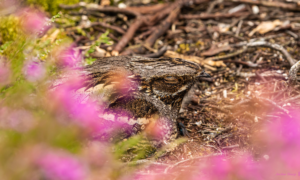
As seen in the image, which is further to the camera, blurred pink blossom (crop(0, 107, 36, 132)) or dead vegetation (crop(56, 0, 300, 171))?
dead vegetation (crop(56, 0, 300, 171))

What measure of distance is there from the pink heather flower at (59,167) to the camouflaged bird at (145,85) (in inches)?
46.4

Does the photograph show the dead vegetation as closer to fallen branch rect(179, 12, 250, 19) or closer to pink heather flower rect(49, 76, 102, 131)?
fallen branch rect(179, 12, 250, 19)

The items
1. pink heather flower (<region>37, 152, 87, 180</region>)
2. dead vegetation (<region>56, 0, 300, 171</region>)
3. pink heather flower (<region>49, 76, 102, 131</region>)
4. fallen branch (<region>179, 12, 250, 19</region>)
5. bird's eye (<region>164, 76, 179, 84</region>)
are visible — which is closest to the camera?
pink heather flower (<region>37, 152, 87, 180</region>)

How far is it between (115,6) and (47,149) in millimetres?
4070

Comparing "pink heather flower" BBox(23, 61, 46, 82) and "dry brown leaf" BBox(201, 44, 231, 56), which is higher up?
"pink heather flower" BBox(23, 61, 46, 82)

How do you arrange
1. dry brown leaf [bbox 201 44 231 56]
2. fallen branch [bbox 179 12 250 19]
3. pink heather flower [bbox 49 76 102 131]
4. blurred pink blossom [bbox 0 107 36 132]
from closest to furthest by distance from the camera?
blurred pink blossom [bbox 0 107 36 132], pink heather flower [bbox 49 76 102 131], dry brown leaf [bbox 201 44 231 56], fallen branch [bbox 179 12 250 19]

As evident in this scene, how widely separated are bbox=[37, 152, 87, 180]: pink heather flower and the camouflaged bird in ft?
3.86

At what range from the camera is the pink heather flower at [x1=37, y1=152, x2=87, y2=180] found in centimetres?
123

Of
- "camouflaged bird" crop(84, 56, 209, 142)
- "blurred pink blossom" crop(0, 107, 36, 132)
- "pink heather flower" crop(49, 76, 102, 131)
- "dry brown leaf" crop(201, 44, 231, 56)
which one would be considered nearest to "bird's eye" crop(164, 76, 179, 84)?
"camouflaged bird" crop(84, 56, 209, 142)

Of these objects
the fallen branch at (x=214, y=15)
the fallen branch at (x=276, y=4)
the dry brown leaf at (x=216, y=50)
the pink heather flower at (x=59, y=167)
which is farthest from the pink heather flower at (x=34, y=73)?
the fallen branch at (x=276, y=4)

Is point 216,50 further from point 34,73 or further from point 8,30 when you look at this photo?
point 8,30

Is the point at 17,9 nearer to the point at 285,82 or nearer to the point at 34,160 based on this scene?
the point at 34,160

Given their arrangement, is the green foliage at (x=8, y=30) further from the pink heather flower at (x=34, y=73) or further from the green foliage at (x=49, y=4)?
the pink heather flower at (x=34, y=73)

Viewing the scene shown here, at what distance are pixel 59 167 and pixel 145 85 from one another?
5.02 ft
